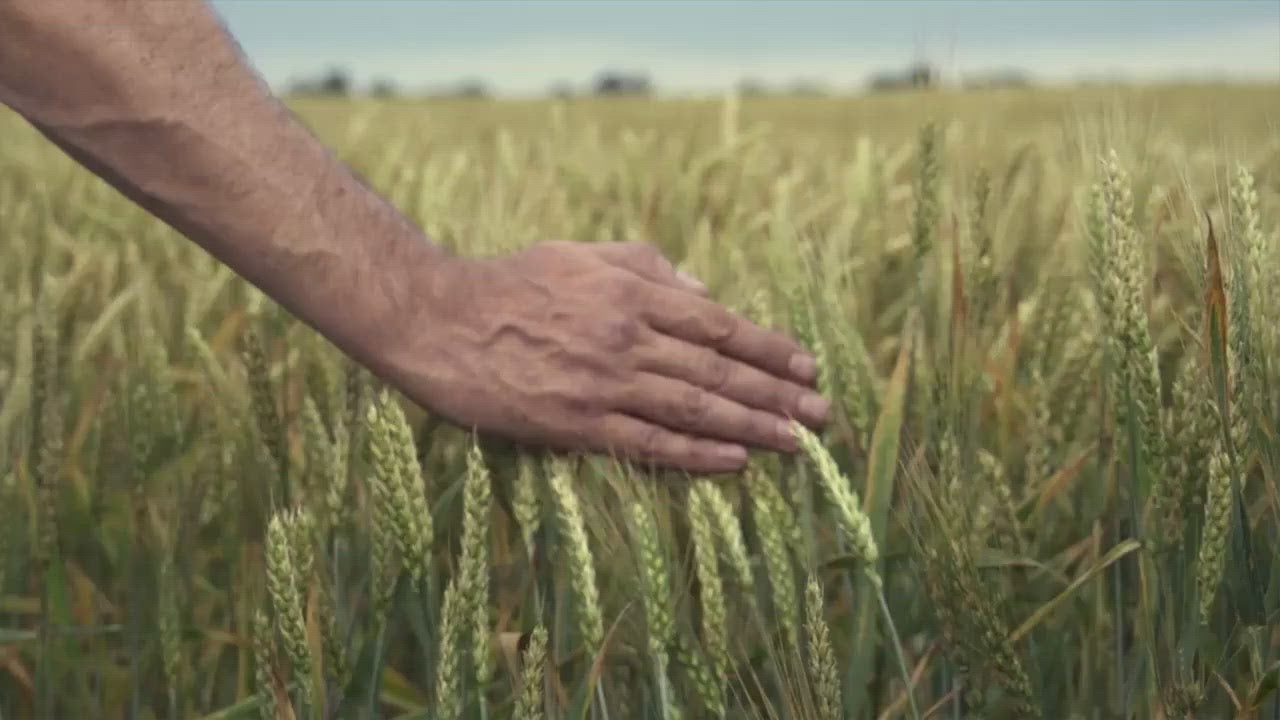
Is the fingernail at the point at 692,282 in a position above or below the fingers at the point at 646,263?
below

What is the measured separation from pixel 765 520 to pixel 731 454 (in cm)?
18

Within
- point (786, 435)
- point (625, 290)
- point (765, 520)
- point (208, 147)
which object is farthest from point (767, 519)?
point (208, 147)

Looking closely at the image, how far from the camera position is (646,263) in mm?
1193

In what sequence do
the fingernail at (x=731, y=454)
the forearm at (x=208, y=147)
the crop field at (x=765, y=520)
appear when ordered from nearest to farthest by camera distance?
1. the crop field at (x=765, y=520)
2. the forearm at (x=208, y=147)
3. the fingernail at (x=731, y=454)

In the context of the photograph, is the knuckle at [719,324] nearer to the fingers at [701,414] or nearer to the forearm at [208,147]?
the fingers at [701,414]

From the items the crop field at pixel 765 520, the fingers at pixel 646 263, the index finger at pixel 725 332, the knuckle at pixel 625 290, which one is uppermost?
the fingers at pixel 646 263

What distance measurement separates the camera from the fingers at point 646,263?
3.87ft

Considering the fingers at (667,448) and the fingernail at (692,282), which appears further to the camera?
the fingernail at (692,282)

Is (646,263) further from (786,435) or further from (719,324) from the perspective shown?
(786,435)

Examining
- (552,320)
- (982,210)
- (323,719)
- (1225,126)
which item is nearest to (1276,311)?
(1225,126)

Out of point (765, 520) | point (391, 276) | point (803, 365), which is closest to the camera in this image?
point (765, 520)

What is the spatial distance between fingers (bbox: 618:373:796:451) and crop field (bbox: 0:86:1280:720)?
0.09 ft

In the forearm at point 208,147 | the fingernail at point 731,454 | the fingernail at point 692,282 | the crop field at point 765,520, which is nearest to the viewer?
the crop field at point 765,520

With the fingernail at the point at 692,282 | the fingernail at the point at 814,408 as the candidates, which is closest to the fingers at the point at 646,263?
the fingernail at the point at 692,282
